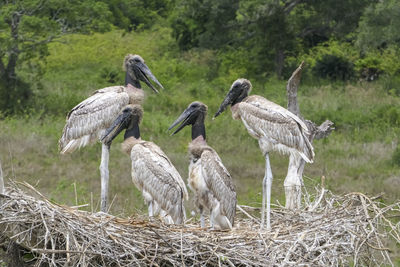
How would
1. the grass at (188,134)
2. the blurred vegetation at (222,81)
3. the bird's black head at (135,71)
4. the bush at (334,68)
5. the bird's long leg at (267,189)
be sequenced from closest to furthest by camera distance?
the bird's long leg at (267,189)
the bird's black head at (135,71)
the grass at (188,134)
the blurred vegetation at (222,81)
the bush at (334,68)

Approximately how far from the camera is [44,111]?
2369 cm

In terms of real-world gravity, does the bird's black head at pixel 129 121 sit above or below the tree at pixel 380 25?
above

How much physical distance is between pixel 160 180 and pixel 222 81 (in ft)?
58.1

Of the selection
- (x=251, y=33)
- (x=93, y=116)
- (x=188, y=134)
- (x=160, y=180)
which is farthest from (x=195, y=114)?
(x=251, y=33)

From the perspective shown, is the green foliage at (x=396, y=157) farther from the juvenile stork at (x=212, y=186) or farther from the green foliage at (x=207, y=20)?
the juvenile stork at (x=212, y=186)

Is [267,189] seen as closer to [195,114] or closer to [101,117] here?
[195,114]

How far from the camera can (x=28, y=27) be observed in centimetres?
2405

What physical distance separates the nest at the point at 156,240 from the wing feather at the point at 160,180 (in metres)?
0.58

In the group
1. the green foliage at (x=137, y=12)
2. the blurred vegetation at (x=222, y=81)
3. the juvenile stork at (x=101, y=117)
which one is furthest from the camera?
the green foliage at (x=137, y=12)

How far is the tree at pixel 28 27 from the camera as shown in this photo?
23844 millimetres

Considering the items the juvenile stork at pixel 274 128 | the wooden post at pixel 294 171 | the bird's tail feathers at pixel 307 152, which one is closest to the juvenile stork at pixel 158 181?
the juvenile stork at pixel 274 128

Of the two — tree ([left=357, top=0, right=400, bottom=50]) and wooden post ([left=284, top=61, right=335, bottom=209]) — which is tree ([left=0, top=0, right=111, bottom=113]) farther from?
wooden post ([left=284, top=61, right=335, bottom=209])

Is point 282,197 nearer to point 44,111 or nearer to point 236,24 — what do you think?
point 44,111

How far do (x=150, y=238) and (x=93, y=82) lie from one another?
18811 millimetres
